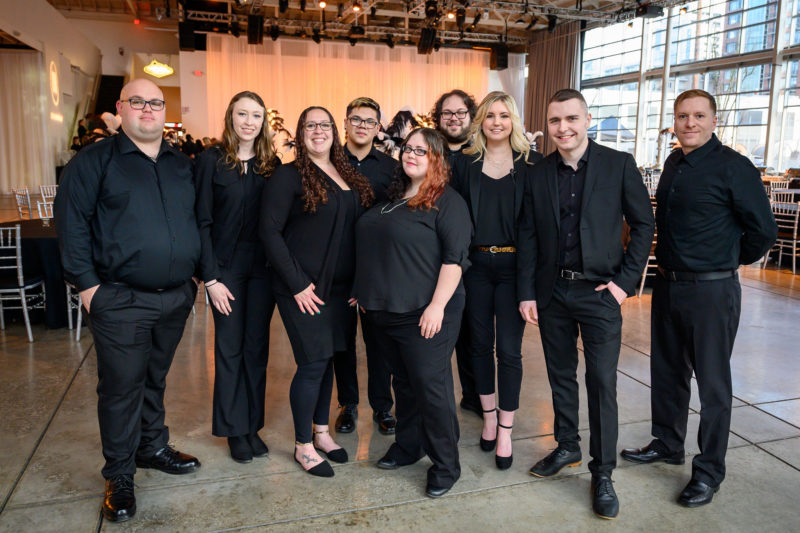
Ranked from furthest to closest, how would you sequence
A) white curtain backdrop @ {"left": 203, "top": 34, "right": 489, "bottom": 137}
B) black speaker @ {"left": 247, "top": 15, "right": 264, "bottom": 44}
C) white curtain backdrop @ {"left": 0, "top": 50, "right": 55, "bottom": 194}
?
white curtain backdrop @ {"left": 203, "top": 34, "right": 489, "bottom": 137} < black speaker @ {"left": 247, "top": 15, "right": 264, "bottom": 44} < white curtain backdrop @ {"left": 0, "top": 50, "right": 55, "bottom": 194}

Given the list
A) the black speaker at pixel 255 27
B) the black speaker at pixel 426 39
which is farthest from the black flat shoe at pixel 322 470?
the black speaker at pixel 426 39

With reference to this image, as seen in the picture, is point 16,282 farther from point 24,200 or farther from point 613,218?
point 24,200

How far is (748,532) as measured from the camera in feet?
7.79

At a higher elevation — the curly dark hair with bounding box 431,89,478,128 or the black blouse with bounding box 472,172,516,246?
the curly dark hair with bounding box 431,89,478,128

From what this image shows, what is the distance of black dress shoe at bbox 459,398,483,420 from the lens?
350cm

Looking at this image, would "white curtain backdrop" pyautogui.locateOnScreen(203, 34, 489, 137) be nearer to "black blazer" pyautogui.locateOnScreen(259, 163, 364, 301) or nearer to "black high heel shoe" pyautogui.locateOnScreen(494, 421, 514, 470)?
"black blazer" pyautogui.locateOnScreen(259, 163, 364, 301)

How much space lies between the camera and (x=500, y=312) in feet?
9.42

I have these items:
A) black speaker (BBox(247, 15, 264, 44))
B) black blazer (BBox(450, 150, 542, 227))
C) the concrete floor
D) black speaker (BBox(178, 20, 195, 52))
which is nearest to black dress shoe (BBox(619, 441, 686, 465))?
the concrete floor

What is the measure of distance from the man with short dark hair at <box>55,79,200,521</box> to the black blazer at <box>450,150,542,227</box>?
1.21 metres

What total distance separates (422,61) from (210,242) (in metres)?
18.1

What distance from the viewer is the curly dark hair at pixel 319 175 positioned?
2.63 m

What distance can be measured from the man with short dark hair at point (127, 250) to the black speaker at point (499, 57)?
57.8 ft

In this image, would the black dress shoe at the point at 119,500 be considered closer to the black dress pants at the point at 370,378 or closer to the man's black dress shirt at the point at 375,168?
the black dress pants at the point at 370,378

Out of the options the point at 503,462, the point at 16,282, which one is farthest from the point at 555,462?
the point at 16,282
